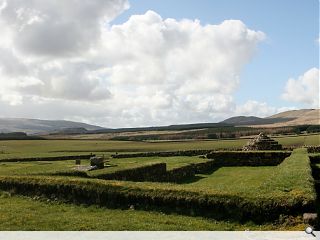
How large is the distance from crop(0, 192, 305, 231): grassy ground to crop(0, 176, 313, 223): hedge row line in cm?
44

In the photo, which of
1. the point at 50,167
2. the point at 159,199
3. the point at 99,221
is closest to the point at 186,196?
the point at 159,199

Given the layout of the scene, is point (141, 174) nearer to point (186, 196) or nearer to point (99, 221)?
point (186, 196)

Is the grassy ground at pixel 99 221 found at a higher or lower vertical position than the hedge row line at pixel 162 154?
lower

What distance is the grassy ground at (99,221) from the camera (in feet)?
48.1

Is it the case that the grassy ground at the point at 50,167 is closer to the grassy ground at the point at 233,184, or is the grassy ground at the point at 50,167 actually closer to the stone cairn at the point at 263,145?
the grassy ground at the point at 233,184

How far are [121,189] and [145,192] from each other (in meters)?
1.19

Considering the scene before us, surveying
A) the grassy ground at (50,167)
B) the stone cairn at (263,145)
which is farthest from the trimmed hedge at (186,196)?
the stone cairn at (263,145)

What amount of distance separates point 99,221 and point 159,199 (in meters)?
3.03

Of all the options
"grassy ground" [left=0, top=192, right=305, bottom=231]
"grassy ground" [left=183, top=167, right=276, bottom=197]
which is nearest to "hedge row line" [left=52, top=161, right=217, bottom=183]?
"grassy ground" [left=183, top=167, right=276, bottom=197]

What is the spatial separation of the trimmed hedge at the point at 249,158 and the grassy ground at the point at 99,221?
3072 centimetres

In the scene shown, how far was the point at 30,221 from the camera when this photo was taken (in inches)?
623

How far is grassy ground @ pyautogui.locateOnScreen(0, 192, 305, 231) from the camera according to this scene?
14656 millimetres
